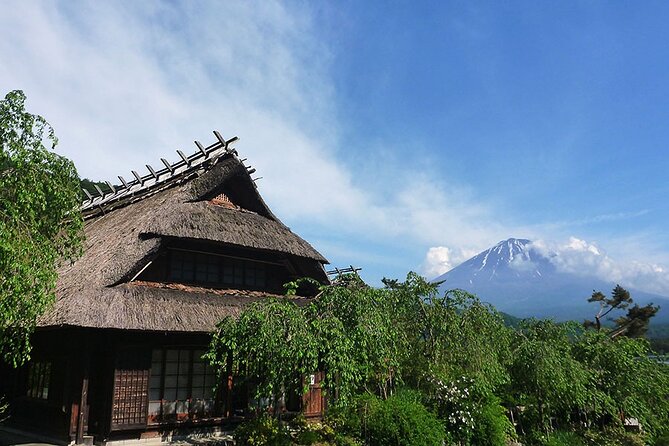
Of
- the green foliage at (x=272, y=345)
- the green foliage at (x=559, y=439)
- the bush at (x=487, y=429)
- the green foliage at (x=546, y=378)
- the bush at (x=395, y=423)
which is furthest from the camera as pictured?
the green foliage at (x=559, y=439)

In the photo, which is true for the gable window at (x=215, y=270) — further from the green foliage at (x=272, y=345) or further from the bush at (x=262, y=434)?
the bush at (x=262, y=434)

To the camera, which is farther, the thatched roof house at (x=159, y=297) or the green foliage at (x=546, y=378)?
the green foliage at (x=546, y=378)

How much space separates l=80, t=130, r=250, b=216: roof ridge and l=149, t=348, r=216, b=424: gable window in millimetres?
7012

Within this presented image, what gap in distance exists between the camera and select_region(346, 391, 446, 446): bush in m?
11.6

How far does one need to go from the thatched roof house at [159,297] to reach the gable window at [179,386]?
27mm

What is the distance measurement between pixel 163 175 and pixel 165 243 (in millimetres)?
5854

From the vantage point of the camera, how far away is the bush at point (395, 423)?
11648 millimetres

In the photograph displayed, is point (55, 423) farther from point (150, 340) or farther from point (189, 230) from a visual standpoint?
point (189, 230)

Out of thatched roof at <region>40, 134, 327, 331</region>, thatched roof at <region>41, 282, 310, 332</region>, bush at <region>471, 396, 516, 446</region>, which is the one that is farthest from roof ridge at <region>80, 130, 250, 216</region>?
bush at <region>471, 396, 516, 446</region>

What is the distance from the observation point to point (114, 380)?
12727mm

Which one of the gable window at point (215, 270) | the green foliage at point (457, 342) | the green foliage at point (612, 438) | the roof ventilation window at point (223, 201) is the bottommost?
the green foliage at point (612, 438)

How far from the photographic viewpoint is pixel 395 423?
462 inches

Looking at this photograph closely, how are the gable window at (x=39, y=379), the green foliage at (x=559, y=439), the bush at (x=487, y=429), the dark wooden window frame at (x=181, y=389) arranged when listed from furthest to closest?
1. the green foliage at (x=559, y=439)
2. the gable window at (x=39, y=379)
3. the dark wooden window frame at (x=181, y=389)
4. the bush at (x=487, y=429)

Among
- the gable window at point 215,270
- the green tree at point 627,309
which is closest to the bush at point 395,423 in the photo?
the gable window at point 215,270
